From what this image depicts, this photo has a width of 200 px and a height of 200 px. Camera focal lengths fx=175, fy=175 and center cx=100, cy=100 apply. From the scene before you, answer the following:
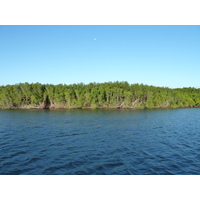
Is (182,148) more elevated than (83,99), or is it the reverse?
(83,99)

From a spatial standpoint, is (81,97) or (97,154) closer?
(97,154)

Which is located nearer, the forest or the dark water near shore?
the dark water near shore

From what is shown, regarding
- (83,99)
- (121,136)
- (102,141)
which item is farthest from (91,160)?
(83,99)

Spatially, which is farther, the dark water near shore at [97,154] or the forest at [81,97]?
the forest at [81,97]

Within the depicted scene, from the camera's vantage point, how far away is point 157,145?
22906 mm

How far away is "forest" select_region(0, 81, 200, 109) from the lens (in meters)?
81.4

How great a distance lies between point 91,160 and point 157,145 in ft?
32.6

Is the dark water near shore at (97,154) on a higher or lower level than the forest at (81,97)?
lower

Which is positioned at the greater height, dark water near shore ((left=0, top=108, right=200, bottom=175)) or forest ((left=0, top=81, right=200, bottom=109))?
forest ((left=0, top=81, right=200, bottom=109))

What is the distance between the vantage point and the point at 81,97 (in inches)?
3268

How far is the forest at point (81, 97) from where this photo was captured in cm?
8145

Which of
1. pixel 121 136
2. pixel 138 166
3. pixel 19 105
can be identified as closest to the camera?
pixel 138 166

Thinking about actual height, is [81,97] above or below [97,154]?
above

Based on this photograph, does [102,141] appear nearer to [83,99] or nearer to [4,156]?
[4,156]
